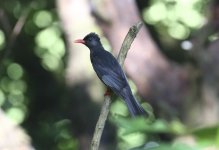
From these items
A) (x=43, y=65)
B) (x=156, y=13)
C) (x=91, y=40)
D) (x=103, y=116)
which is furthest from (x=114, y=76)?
(x=43, y=65)

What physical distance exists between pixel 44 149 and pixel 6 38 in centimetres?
187

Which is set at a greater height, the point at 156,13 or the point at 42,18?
the point at 42,18

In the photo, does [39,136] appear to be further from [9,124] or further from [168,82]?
[9,124]

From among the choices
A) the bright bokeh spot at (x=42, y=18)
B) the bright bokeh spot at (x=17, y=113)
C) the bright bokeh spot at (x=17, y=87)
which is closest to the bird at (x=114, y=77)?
the bright bokeh spot at (x=17, y=113)

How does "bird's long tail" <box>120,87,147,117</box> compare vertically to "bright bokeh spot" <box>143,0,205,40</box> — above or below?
below

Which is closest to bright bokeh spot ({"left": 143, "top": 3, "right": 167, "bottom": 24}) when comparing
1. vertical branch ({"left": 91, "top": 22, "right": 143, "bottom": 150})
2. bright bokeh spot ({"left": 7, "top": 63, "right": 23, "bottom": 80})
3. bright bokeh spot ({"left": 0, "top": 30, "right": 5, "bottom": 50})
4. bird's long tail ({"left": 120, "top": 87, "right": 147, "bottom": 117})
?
bright bokeh spot ({"left": 0, "top": 30, "right": 5, "bottom": 50})

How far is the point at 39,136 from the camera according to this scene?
987 cm

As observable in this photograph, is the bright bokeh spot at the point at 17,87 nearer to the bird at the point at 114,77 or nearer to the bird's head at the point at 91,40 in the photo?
the bird's head at the point at 91,40

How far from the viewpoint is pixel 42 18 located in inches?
407

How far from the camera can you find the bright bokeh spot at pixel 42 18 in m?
10.2

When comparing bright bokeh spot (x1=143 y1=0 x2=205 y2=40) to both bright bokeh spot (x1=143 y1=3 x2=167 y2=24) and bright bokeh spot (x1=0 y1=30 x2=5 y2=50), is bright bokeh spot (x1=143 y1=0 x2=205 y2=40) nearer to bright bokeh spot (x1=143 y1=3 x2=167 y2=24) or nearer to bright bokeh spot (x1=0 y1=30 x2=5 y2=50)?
bright bokeh spot (x1=143 y1=3 x2=167 y2=24)

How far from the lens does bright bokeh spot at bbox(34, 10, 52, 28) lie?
10188 millimetres

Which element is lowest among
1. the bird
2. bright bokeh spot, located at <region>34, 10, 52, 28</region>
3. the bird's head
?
the bird

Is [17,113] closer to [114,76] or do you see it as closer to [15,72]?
[15,72]
